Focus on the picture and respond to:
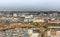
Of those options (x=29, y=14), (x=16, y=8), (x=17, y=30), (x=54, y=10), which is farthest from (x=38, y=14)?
(x=17, y=30)

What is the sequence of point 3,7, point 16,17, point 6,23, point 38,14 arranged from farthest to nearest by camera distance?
point 3,7
point 38,14
point 16,17
point 6,23

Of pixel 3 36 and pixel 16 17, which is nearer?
pixel 3 36

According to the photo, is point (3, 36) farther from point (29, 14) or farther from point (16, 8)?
point (16, 8)

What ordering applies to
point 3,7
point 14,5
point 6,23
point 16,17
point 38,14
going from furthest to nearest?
point 14,5
point 3,7
point 38,14
point 16,17
point 6,23

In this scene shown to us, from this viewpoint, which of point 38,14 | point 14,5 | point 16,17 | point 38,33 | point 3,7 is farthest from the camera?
point 14,5

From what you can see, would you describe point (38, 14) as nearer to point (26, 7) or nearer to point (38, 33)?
point (26, 7)

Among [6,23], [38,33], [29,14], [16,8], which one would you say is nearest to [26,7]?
[16,8]

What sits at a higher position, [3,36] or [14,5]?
[14,5]

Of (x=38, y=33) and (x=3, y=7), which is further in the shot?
(x=3, y=7)

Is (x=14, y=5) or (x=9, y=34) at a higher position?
(x=14, y=5)
